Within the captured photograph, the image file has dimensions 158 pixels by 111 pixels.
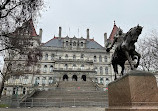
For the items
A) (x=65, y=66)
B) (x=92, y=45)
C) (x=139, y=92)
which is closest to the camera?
(x=139, y=92)

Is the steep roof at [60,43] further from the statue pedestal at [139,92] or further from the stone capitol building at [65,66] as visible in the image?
the statue pedestal at [139,92]

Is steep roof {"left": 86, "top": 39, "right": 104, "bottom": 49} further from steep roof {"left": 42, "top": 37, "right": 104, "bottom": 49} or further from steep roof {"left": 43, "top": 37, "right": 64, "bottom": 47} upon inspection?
steep roof {"left": 43, "top": 37, "right": 64, "bottom": 47}

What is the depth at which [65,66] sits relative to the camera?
42188mm

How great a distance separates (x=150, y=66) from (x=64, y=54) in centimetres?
2770

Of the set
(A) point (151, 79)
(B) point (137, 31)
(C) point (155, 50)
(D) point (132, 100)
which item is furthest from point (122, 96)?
(C) point (155, 50)

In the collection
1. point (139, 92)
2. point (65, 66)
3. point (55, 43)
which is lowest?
point (139, 92)

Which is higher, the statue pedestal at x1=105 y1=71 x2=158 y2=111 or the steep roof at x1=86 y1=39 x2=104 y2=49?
the steep roof at x1=86 y1=39 x2=104 y2=49

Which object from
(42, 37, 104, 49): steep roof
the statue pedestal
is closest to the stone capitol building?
(42, 37, 104, 49): steep roof

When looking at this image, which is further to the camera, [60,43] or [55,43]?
[60,43]

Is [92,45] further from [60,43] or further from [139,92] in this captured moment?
[139,92]

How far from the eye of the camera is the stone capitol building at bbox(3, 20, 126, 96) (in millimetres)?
39500

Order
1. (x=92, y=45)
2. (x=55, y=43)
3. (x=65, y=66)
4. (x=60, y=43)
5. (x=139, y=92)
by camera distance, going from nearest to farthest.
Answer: (x=139, y=92), (x=65, y=66), (x=55, y=43), (x=60, y=43), (x=92, y=45)

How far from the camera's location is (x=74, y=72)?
39844mm

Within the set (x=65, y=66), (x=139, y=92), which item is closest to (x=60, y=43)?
(x=65, y=66)
